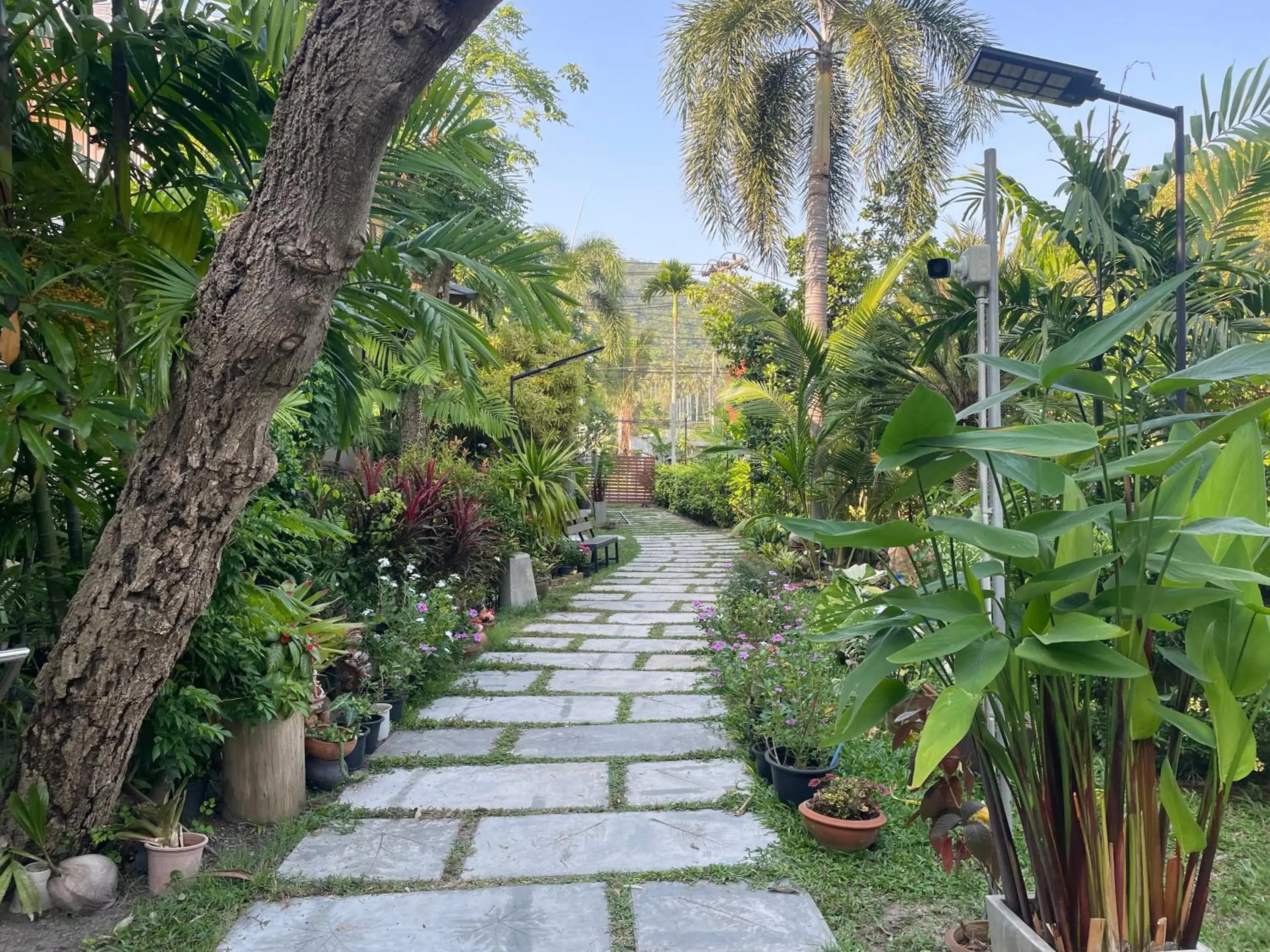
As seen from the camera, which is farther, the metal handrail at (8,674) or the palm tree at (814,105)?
the palm tree at (814,105)

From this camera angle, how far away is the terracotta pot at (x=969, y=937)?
1.77 meters

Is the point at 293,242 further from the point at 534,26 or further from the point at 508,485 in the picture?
the point at 534,26

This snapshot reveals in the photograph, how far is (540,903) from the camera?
7.62 ft

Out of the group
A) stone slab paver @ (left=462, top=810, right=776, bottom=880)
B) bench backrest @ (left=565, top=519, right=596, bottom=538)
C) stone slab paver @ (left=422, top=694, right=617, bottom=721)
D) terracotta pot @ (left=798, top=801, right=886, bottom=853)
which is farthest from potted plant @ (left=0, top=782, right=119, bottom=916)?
bench backrest @ (left=565, top=519, right=596, bottom=538)

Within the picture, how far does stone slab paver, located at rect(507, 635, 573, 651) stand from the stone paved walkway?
0.56 metres

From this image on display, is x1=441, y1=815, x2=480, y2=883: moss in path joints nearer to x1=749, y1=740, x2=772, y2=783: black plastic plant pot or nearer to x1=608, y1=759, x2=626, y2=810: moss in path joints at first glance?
x1=608, y1=759, x2=626, y2=810: moss in path joints

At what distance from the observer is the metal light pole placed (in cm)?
244

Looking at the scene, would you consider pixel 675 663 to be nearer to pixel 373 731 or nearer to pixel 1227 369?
pixel 373 731

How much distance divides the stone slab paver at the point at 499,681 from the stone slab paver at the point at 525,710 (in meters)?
0.14

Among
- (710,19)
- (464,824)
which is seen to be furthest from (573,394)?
(464,824)

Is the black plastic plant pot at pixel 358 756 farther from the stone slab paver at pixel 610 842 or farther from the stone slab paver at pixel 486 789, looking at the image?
the stone slab paver at pixel 610 842

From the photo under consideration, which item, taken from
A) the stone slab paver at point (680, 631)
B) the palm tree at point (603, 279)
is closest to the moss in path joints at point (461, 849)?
the stone slab paver at point (680, 631)

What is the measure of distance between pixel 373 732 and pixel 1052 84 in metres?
3.54

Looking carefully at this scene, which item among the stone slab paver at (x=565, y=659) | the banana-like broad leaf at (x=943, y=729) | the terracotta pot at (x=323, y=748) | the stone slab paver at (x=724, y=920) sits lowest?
the stone slab paver at (x=724, y=920)
